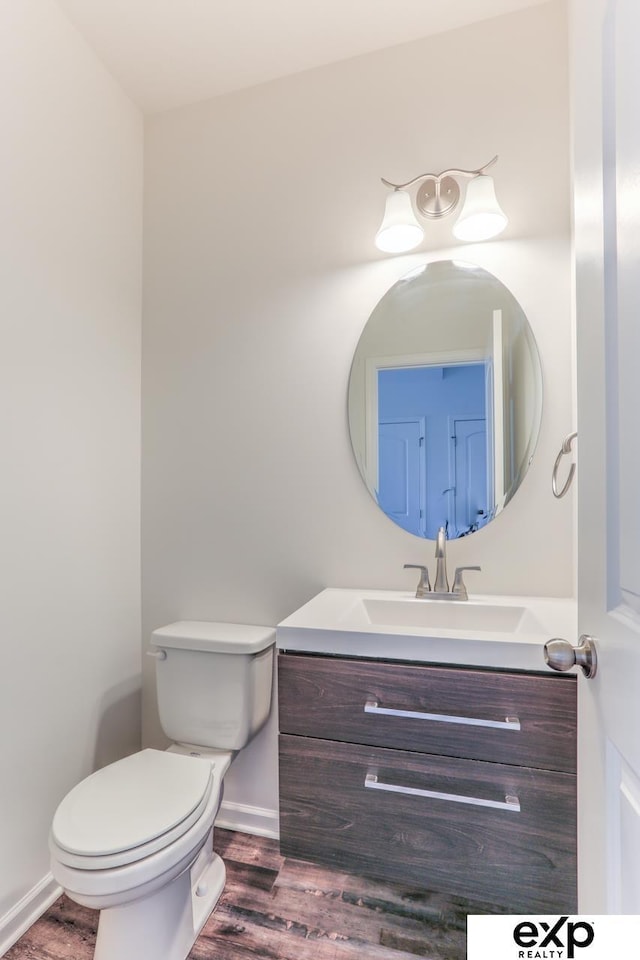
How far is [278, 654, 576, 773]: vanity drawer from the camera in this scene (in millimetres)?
1046

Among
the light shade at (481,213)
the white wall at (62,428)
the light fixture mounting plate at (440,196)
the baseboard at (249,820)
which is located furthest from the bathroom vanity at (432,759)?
the light fixture mounting plate at (440,196)

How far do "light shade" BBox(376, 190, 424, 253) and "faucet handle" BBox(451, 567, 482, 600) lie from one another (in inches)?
40.9

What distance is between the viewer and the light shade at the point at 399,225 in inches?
60.8

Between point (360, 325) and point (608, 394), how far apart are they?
1.15 metres

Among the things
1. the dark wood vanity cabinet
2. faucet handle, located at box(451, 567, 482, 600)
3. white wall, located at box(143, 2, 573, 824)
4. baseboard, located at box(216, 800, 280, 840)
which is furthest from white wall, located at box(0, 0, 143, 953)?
faucet handle, located at box(451, 567, 482, 600)

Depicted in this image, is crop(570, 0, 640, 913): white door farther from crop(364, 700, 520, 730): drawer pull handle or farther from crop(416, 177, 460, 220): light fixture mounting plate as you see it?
crop(416, 177, 460, 220): light fixture mounting plate

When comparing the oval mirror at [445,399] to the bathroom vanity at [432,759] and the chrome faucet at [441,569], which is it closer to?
the chrome faucet at [441,569]

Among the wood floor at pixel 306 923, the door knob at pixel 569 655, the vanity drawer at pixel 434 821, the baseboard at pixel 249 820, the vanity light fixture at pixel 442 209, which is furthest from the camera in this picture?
the baseboard at pixel 249 820

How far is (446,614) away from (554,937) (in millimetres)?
906

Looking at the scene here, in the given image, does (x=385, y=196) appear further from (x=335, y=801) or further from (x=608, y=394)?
(x=335, y=801)

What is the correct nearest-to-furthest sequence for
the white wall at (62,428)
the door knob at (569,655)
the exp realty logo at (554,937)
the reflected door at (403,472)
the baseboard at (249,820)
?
the exp realty logo at (554,937)
the door knob at (569,655)
the white wall at (62,428)
the reflected door at (403,472)
the baseboard at (249,820)

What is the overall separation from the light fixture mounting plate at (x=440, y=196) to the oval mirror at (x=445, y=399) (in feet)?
0.50

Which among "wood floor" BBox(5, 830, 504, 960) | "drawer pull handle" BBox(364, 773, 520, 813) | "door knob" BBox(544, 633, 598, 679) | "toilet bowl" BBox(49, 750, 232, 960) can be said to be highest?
"door knob" BBox(544, 633, 598, 679)

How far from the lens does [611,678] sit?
60 cm
